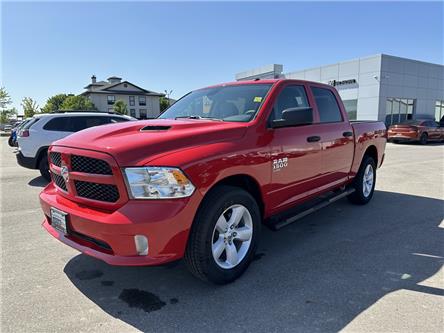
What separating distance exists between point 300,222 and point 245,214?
78.0 inches

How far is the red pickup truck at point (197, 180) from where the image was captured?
8.52ft

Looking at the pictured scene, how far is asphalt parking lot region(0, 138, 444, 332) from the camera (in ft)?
8.50

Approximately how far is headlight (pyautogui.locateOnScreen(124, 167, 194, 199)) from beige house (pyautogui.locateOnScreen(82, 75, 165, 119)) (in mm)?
54700

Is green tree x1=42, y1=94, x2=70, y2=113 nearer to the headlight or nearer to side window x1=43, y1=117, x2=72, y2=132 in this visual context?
side window x1=43, y1=117, x2=72, y2=132

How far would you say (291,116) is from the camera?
11.2 feet

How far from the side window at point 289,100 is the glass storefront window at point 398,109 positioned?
84.8 feet

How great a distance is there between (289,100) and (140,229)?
8.03ft

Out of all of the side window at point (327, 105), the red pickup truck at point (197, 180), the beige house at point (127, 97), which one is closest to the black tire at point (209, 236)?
the red pickup truck at point (197, 180)

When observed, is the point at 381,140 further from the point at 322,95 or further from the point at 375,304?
the point at 375,304

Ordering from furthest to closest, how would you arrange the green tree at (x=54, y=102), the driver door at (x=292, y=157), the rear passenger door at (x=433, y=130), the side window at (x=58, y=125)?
the green tree at (x=54, y=102) → the rear passenger door at (x=433, y=130) → the side window at (x=58, y=125) → the driver door at (x=292, y=157)

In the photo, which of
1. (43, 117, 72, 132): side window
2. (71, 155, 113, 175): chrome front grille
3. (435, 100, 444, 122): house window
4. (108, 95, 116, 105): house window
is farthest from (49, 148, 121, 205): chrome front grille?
(108, 95, 116, 105): house window

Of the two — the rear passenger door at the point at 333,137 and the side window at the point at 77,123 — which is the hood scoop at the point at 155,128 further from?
the side window at the point at 77,123

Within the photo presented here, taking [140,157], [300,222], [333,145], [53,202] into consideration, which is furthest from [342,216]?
[53,202]

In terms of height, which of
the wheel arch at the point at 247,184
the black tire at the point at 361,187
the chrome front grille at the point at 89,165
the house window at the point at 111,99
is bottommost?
the black tire at the point at 361,187
